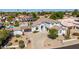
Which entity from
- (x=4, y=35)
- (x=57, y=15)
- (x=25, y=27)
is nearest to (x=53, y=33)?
(x=57, y=15)

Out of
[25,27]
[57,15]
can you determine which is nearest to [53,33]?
[57,15]

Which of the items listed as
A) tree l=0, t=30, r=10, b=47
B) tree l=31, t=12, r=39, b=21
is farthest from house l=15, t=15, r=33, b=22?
tree l=0, t=30, r=10, b=47

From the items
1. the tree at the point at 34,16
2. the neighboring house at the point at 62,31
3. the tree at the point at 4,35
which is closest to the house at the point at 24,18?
the tree at the point at 34,16

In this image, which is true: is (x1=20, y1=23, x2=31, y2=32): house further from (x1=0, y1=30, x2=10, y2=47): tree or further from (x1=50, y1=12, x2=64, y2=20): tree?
(x1=50, y1=12, x2=64, y2=20): tree

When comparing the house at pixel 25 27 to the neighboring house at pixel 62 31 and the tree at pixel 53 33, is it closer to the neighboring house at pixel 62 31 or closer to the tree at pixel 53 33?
the tree at pixel 53 33

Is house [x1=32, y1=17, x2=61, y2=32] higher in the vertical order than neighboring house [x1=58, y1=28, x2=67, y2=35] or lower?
higher

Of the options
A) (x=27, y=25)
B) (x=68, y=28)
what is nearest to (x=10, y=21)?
(x=27, y=25)

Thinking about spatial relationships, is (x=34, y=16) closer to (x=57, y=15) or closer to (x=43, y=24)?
(x=43, y=24)

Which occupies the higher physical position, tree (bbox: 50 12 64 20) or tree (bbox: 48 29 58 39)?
tree (bbox: 50 12 64 20)

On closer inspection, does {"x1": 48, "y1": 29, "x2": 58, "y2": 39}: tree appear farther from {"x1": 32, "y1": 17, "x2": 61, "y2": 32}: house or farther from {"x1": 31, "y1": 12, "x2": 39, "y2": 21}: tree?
{"x1": 31, "y1": 12, "x2": 39, "y2": 21}: tree

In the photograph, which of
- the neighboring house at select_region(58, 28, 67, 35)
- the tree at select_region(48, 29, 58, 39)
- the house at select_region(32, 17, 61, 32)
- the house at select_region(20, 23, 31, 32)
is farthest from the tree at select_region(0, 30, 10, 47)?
the neighboring house at select_region(58, 28, 67, 35)

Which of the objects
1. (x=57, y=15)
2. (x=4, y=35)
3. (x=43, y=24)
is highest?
(x=57, y=15)

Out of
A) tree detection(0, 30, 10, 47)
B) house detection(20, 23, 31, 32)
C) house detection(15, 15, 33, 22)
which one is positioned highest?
house detection(15, 15, 33, 22)

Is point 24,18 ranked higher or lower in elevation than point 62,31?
higher
